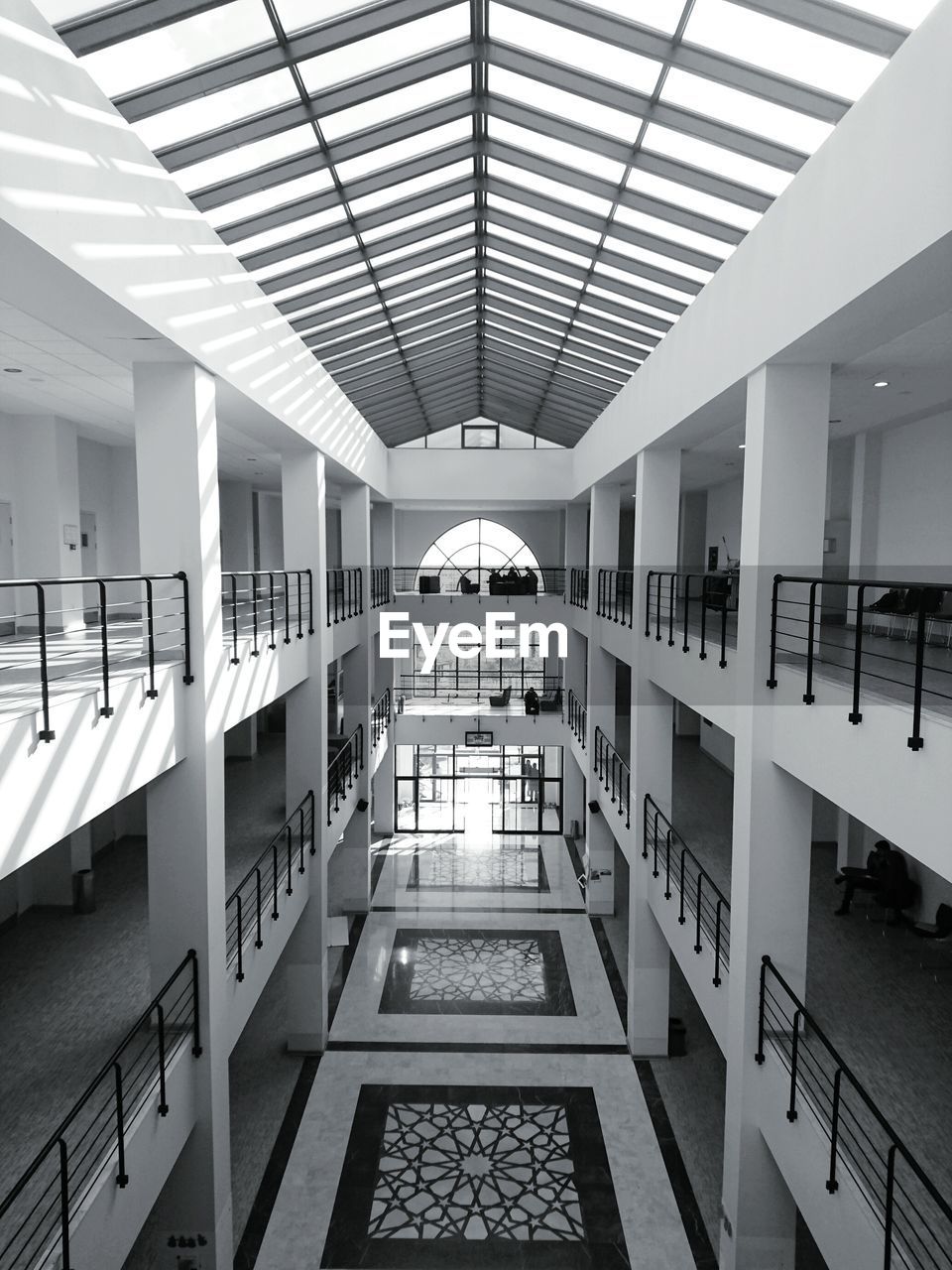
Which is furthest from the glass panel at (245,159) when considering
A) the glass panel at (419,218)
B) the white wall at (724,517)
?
the white wall at (724,517)

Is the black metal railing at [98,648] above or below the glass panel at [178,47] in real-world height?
below

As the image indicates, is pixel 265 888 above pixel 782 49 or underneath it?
underneath

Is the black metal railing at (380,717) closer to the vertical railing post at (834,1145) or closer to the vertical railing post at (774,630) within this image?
the vertical railing post at (774,630)

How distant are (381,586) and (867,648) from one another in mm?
8431

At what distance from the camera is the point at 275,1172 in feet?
19.7

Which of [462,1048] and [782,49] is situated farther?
[462,1048]

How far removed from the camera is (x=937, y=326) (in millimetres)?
4062

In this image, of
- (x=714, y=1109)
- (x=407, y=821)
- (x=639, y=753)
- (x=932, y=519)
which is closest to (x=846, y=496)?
(x=932, y=519)

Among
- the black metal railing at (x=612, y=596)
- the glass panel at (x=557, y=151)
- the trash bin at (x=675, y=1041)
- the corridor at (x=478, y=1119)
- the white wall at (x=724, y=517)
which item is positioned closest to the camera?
the glass panel at (x=557, y=151)

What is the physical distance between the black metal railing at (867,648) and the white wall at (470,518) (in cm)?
1021

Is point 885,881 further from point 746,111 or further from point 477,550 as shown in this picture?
point 477,550

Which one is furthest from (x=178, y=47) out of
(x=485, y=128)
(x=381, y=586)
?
(x=381, y=586)

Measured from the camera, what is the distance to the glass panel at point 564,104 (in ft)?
13.7

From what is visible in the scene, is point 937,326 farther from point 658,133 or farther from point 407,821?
point 407,821
